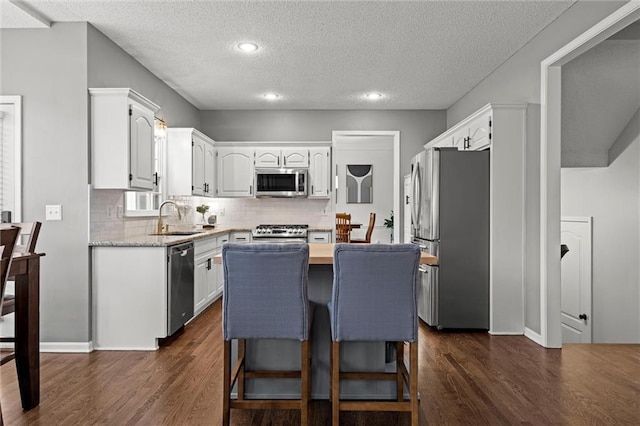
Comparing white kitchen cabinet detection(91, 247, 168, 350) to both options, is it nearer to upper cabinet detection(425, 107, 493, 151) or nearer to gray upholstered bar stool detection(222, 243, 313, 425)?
gray upholstered bar stool detection(222, 243, 313, 425)

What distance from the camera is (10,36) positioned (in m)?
3.50

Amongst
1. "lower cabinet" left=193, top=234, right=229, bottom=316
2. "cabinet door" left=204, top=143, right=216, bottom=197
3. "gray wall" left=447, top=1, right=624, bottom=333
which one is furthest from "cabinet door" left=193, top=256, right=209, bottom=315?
"gray wall" left=447, top=1, right=624, bottom=333

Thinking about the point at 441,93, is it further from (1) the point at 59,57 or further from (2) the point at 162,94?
(1) the point at 59,57

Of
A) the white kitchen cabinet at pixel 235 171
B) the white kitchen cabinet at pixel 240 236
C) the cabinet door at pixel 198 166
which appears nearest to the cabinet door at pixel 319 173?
the white kitchen cabinet at pixel 235 171

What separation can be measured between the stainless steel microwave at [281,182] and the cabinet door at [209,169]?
2.08 feet

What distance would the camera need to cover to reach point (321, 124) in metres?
6.45

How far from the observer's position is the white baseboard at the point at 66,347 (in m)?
3.42

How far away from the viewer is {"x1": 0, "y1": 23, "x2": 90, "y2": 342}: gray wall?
3.45 m

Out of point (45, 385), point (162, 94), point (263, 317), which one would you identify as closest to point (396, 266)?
point (263, 317)

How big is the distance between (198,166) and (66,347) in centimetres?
271

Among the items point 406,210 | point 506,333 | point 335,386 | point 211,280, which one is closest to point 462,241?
point 506,333

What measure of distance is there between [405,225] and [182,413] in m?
4.36

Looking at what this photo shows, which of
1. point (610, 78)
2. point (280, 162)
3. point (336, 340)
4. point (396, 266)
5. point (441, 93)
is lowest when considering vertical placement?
point (336, 340)

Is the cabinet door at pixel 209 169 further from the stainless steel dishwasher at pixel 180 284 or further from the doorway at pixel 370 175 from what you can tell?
the doorway at pixel 370 175
